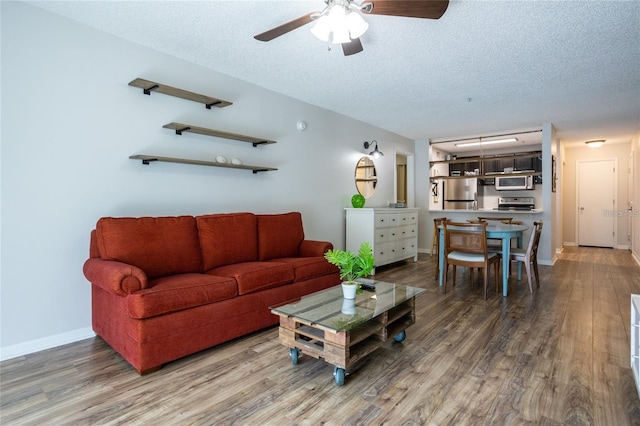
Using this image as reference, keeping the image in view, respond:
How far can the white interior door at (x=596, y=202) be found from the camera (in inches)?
300

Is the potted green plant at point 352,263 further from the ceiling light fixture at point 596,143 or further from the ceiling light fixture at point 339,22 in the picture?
the ceiling light fixture at point 596,143

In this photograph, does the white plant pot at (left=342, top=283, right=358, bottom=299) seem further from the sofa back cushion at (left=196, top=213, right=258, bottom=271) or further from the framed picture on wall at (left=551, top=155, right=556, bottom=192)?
the framed picture on wall at (left=551, top=155, right=556, bottom=192)

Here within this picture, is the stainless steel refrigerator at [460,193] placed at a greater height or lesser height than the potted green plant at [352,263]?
greater

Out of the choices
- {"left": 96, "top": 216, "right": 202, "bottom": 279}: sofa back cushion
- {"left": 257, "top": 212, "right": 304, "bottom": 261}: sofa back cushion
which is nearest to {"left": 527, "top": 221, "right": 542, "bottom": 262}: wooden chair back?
{"left": 257, "top": 212, "right": 304, "bottom": 261}: sofa back cushion

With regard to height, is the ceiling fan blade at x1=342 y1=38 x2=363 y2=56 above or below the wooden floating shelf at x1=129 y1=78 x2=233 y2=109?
above

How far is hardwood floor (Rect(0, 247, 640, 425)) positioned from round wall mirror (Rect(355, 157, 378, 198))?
2.90m

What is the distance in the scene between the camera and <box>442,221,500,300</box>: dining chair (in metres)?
3.69

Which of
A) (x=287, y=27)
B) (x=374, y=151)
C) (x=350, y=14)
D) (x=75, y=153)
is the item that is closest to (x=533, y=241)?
(x=374, y=151)

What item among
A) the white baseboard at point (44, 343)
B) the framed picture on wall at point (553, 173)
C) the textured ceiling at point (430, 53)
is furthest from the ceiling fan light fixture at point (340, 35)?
the framed picture on wall at point (553, 173)

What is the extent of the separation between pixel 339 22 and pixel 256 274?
1.86 m

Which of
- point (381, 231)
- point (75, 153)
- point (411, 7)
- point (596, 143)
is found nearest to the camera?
point (411, 7)

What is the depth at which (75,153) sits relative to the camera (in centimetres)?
255

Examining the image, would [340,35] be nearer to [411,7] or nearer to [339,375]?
[411,7]

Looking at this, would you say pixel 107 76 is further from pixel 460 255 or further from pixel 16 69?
pixel 460 255
